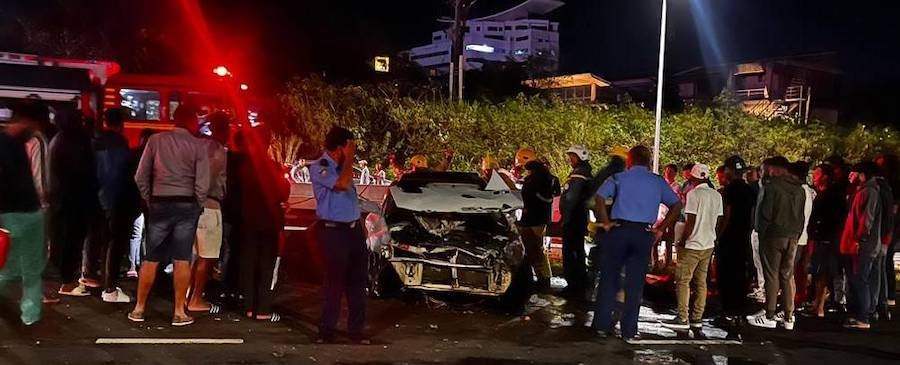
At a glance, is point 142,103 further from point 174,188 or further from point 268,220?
point 174,188

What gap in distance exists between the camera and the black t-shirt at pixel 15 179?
6266mm

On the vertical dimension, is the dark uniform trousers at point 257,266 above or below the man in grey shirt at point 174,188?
below

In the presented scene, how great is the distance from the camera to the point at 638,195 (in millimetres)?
7238

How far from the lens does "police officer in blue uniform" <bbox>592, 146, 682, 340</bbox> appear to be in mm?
7250

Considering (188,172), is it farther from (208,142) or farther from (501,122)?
(501,122)

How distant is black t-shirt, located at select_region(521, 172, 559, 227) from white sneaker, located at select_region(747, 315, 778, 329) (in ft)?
8.22

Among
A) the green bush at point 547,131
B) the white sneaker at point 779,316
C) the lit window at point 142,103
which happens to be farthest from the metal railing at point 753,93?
the white sneaker at point 779,316

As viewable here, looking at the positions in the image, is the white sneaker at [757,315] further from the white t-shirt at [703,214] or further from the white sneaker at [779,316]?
the white t-shirt at [703,214]

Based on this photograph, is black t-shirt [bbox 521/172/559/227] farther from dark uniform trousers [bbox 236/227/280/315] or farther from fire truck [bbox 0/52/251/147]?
fire truck [bbox 0/52/251/147]

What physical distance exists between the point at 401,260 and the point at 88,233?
308cm

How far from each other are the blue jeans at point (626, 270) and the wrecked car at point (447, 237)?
1215 mm

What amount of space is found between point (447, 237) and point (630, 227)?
204cm

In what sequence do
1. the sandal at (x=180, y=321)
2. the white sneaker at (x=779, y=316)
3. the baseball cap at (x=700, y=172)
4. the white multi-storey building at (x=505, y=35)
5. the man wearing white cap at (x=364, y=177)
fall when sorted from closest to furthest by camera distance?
the sandal at (x=180, y=321)
the baseball cap at (x=700, y=172)
the white sneaker at (x=779, y=316)
the man wearing white cap at (x=364, y=177)
the white multi-storey building at (x=505, y=35)

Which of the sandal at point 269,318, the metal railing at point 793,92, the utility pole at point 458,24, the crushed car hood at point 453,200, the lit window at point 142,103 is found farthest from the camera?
the metal railing at point 793,92
